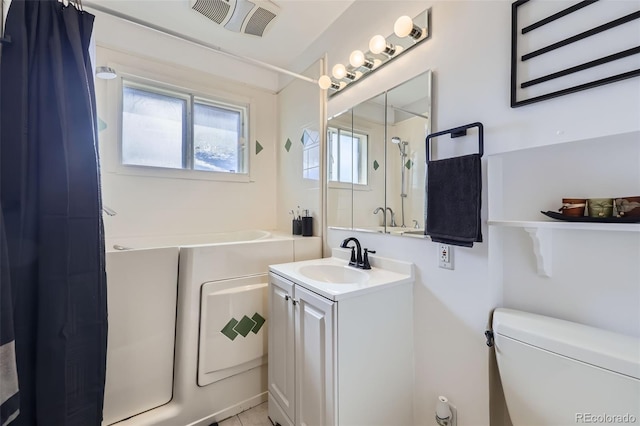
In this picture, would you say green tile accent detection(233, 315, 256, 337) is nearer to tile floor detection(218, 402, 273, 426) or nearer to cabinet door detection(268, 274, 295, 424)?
cabinet door detection(268, 274, 295, 424)

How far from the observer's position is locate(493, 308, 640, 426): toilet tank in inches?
29.7

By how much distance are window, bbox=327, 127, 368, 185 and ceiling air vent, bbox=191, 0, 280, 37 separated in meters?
0.89

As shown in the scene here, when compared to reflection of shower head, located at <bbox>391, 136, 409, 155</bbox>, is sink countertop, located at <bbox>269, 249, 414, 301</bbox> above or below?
below

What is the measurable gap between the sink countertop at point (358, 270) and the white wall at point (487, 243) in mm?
74

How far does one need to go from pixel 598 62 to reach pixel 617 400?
1.01 meters

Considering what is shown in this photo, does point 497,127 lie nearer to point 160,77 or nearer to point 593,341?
point 593,341

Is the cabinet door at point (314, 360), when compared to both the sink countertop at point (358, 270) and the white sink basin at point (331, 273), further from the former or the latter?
the white sink basin at point (331, 273)

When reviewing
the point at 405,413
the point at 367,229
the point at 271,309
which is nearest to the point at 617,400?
the point at 405,413

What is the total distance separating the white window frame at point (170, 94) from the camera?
2057 millimetres

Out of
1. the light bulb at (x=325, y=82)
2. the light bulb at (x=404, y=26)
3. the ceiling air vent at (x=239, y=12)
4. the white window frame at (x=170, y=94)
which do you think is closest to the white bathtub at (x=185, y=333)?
the white window frame at (x=170, y=94)

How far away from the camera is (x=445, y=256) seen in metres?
1.24

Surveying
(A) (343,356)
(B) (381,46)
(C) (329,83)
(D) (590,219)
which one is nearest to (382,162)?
(B) (381,46)

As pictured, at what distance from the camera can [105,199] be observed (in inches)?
79.0

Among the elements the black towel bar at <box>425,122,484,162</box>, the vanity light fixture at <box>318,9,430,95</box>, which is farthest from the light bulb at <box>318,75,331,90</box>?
the black towel bar at <box>425,122,484,162</box>
